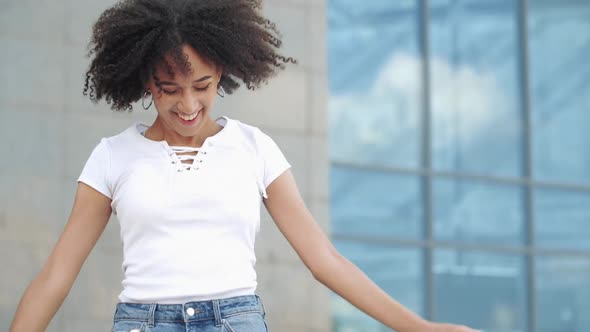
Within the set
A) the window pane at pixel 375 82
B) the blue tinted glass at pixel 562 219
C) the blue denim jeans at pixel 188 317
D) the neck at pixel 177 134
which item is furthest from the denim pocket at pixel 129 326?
the blue tinted glass at pixel 562 219

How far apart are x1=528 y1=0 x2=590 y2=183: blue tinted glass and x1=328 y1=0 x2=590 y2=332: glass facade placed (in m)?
0.01

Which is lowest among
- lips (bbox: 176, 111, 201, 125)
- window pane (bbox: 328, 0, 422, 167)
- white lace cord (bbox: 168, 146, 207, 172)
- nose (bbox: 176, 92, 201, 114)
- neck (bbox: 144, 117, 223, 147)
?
white lace cord (bbox: 168, 146, 207, 172)

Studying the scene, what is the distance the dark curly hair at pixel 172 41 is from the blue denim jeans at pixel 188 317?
1.92 ft

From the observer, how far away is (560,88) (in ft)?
35.9

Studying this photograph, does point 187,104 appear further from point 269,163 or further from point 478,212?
point 478,212

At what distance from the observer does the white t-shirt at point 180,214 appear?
3164 millimetres

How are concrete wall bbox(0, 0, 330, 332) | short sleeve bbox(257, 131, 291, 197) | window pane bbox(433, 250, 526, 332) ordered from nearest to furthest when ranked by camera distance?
short sleeve bbox(257, 131, 291, 197)
concrete wall bbox(0, 0, 330, 332)
window pane bbox(433, 250, 526, 332)

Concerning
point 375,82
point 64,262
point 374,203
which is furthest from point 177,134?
point 375,82

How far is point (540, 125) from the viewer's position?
10867 mm

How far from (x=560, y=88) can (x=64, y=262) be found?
8.24 m

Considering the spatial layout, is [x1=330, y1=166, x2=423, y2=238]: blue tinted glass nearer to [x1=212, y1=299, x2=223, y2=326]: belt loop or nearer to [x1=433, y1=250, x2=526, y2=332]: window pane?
[x1=433, y1=250, x2=526, y2=332]: window pane

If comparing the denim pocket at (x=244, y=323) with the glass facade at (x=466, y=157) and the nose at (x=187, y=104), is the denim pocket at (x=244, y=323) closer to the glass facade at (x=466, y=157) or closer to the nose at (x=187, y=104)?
the nose at (x=187, y=104)

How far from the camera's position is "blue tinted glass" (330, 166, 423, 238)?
990cm

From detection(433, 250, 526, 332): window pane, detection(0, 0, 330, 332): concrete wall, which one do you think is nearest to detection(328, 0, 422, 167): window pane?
detection(433, 250, 526, 332): window pane
